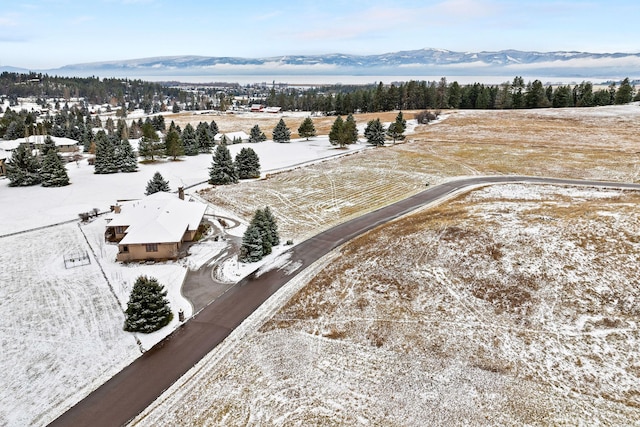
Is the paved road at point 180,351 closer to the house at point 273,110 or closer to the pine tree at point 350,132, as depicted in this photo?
the pine tree at point 350,132

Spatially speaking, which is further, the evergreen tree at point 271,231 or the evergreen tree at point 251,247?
the evergreen tree at point 271,231

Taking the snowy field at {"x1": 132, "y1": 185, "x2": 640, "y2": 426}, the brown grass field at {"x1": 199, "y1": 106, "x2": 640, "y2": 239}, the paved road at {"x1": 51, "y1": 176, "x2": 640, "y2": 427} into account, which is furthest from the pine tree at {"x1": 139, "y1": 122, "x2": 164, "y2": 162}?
the snowy field at {"x1": 132, "y1": 185, "x2": 640, "y2": 426}

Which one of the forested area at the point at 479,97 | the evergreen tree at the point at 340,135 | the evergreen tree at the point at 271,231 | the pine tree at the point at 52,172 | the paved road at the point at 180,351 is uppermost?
the forested area at the point at 479,97

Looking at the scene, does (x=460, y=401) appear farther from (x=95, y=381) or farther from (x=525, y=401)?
(x=95, y=381)

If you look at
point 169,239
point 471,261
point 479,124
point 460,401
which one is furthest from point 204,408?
point 479,124

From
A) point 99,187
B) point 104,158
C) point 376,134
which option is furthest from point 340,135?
point 99,187

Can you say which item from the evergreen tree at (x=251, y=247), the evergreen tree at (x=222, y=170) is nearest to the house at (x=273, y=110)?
the evergreen tree at (x=222, y=170)

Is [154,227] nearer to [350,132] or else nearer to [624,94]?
[350,132]

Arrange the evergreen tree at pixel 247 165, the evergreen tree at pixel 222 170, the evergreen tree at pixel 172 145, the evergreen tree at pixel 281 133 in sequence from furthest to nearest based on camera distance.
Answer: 1. the evergreen tree at pixel 281 133
2. the evergreen tree at pixel 172 145
3. the evergreen tree at pixel 247 165
4. the evergreen tree at pixel 222 170
